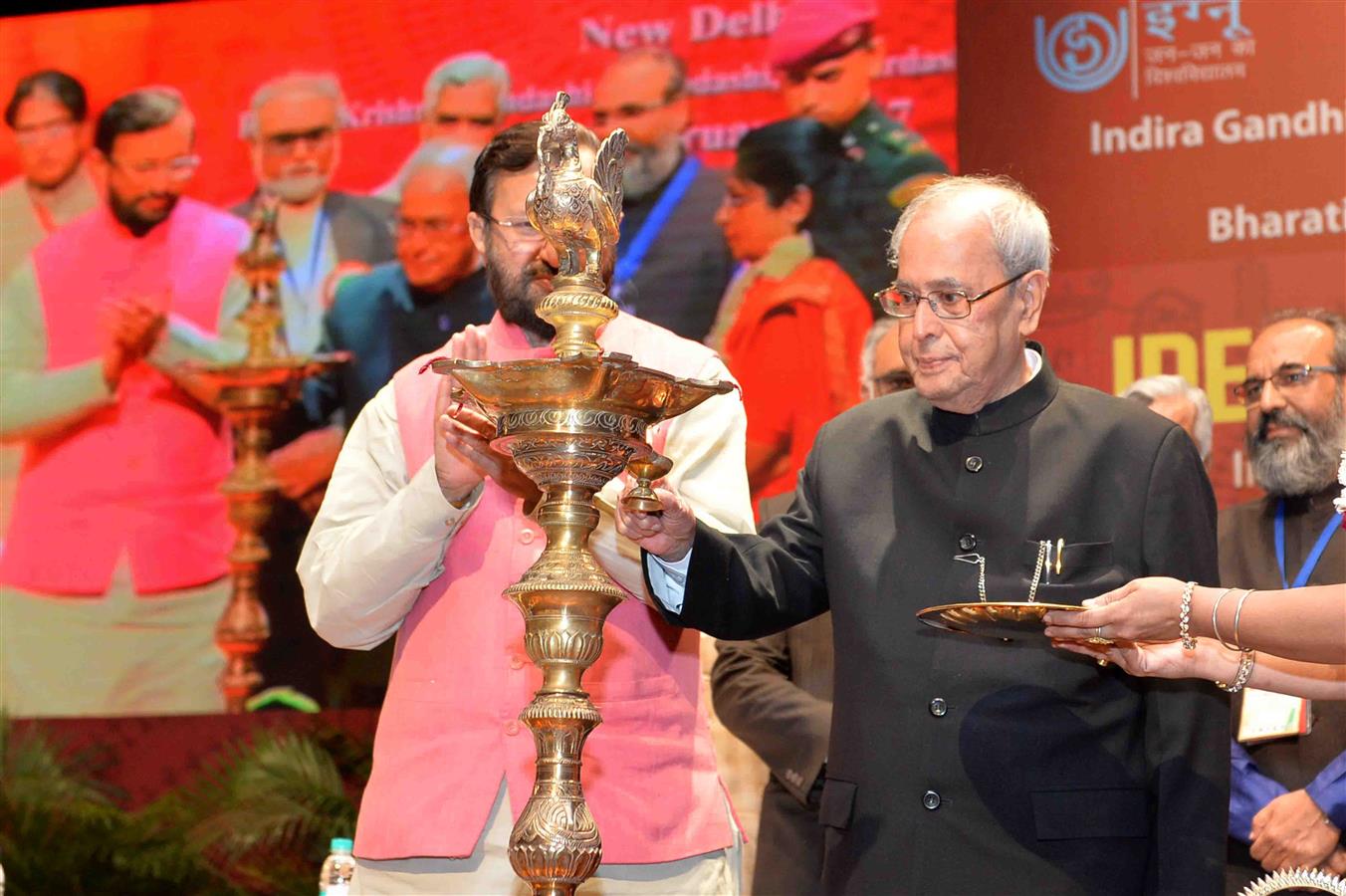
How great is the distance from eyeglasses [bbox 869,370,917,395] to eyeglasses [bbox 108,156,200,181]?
10.2 feet

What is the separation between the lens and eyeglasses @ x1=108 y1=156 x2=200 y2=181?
20.9 feet

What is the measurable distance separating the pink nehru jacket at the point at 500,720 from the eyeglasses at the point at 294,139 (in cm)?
356

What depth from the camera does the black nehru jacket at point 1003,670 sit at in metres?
2.57

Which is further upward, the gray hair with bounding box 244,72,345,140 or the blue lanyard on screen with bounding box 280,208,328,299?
the gray hair with bounding box 244,72,345,140

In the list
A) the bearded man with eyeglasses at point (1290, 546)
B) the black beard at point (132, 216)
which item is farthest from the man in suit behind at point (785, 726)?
the black beard at point (132, 216)

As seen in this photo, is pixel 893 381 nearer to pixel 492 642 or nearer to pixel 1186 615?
pixel 492 642

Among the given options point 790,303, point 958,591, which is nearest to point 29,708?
point 790,303

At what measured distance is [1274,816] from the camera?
3.55 metres

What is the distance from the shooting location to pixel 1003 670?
2.65m

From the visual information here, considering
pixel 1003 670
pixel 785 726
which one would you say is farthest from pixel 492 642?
pixel 785 726

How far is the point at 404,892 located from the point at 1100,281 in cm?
344

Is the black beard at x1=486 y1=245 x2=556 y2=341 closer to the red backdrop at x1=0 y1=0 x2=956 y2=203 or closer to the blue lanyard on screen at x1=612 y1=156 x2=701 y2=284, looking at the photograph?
the blue lanyard on screen at x1=612 y1=156 x2=701 y2=284

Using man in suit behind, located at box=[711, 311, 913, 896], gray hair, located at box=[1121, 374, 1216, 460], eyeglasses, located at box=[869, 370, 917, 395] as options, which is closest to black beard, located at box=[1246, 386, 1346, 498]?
gray hair, located at box=[1121, 374, 1216, 460]

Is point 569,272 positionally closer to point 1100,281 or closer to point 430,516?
point 430,516
